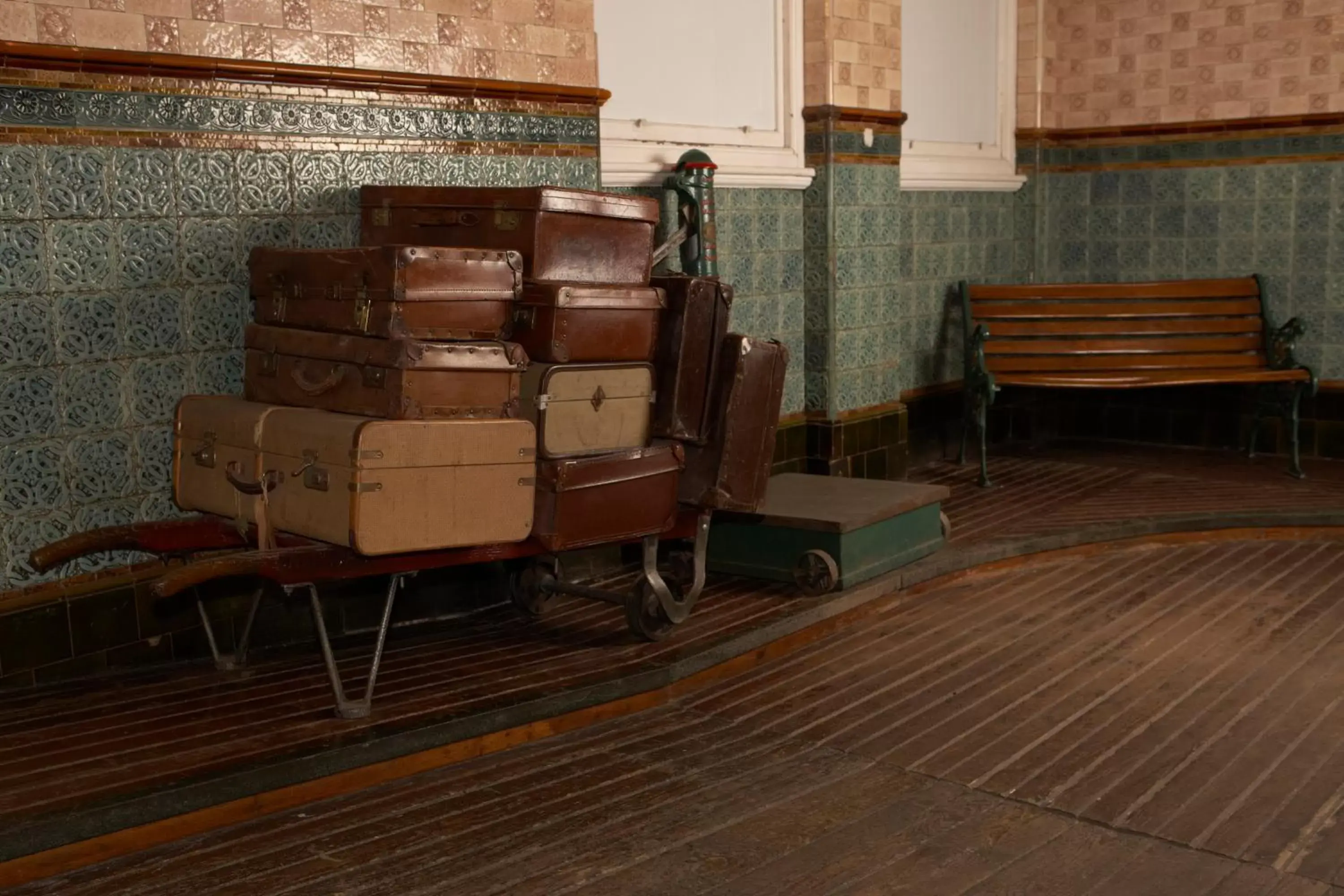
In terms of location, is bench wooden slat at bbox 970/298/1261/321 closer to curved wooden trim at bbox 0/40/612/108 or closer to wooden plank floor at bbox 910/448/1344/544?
wooden plank floor at bbox 910/448/1344/544

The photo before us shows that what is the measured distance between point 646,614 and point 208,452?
5.27ft

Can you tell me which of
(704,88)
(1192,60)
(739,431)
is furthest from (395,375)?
(1192,60)

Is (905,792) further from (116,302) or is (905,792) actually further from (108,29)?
(108,29)

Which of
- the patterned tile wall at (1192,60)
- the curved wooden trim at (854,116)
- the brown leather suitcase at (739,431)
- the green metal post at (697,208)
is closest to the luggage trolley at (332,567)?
the brown leather suitcase at (739,431)

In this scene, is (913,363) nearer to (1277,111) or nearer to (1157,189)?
(1157,189)

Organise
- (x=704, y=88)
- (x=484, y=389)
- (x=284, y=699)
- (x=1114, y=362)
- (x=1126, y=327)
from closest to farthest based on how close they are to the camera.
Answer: (x=484, y=389), (x=284, y=699), (x=704, y=88), (x=1114, y=362), (x=1126, y=327)

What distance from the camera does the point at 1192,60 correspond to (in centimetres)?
898

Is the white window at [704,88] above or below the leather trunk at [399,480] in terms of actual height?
above

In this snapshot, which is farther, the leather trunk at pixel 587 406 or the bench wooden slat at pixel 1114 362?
the bench wooden slat at pixel 1114 362

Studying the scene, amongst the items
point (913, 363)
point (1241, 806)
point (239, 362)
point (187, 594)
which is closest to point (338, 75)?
point (239, 362)

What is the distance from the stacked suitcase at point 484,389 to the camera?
4148 millimetres

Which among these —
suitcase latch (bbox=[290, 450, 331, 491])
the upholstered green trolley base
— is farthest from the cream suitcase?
the upholstered green trolley base

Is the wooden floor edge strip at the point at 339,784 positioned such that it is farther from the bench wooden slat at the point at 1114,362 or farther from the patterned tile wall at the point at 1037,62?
the patterned tile wall at the point at 1037,62

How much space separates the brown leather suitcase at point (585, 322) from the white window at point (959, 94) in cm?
385
